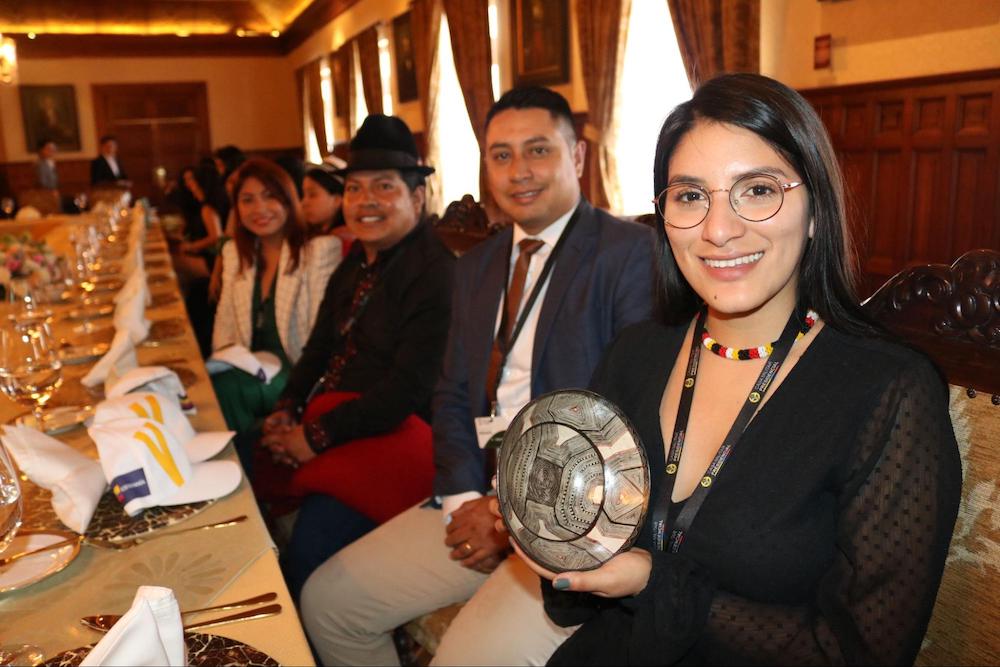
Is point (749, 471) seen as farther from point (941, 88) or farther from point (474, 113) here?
point (474, 113)

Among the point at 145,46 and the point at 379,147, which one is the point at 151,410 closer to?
the point at 379,147

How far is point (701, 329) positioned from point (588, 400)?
0.47 m

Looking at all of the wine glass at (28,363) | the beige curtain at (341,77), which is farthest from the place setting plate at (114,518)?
the beige curtain at (341,77)

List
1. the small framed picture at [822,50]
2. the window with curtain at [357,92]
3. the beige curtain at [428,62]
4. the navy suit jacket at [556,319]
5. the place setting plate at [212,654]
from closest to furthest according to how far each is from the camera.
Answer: the place setting plate at [212,654], the navy suit jacket at [556,319], the small framed picture at [822,50], the beige curtain at [428,62], the window with curtain at [357,92]

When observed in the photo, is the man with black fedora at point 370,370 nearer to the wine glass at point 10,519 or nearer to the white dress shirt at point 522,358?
the white dress shirt at point 522,358

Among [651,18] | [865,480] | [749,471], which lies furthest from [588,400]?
[651,18]

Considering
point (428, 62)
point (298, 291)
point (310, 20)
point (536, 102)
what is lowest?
point (298, 291)

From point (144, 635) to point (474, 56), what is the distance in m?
9.49

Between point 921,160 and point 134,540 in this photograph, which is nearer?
point 134,540

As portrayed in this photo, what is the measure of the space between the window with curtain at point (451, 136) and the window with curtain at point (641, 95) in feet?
12.8

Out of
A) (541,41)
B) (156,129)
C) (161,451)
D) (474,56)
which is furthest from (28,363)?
(156,129)

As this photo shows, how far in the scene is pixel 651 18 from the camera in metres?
6.88

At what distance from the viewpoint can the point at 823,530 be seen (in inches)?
49.2

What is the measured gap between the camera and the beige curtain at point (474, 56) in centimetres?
920
